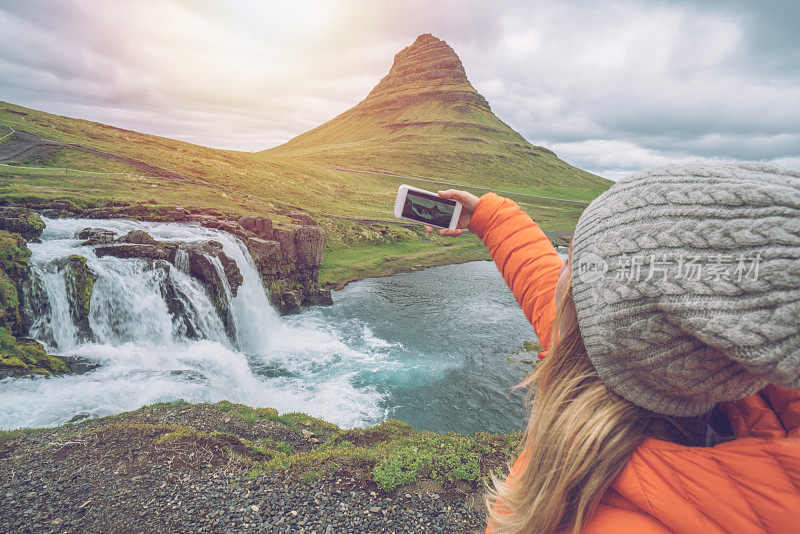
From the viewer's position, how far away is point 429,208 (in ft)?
13.3

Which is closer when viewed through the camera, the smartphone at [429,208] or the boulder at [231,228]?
→ the smartphone at [429,208]

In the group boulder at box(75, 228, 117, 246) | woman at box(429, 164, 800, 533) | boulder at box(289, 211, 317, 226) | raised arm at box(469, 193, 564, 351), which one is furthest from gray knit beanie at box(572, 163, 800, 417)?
boulder at box(289, 211, 317, 226)

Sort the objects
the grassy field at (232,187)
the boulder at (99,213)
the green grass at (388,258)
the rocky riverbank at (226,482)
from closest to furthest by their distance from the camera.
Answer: the rocky riverbank at (226,482), the boulder at (99,213), the grassy field at (232,187), the green grass at (388,258)

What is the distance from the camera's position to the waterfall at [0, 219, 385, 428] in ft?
42.5

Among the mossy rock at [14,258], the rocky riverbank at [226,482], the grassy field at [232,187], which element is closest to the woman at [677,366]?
the rocky riverbank at [226,482]

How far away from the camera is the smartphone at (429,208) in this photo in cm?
386

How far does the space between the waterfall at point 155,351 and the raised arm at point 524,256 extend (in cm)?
1448

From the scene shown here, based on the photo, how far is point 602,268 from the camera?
4.92 feet

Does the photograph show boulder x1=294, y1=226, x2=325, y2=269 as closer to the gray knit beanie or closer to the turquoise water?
the turquoise water

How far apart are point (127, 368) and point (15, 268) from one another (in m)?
6.71

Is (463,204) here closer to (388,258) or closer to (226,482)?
(226,482)

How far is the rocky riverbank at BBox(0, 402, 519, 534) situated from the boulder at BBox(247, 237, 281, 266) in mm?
18536

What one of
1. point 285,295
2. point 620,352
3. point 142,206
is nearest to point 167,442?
point 620,352

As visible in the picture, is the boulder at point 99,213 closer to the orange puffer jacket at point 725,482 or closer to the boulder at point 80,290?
the boulder at point 80,290
